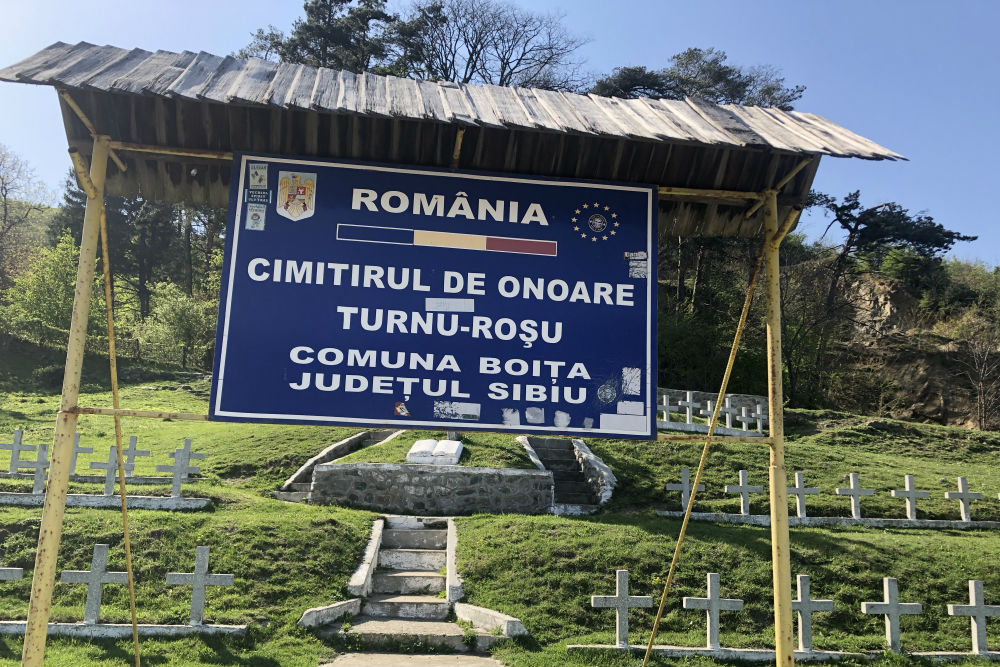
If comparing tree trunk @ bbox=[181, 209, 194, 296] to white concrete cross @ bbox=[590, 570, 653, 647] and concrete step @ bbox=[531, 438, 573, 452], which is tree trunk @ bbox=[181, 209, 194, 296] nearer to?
concrete step @ bbox=[531, 438, 573, 452]

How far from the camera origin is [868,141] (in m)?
4.89

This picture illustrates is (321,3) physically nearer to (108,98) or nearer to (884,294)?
(884,294)

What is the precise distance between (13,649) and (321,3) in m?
34.8

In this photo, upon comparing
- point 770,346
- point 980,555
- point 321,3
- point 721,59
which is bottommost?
point 980,555

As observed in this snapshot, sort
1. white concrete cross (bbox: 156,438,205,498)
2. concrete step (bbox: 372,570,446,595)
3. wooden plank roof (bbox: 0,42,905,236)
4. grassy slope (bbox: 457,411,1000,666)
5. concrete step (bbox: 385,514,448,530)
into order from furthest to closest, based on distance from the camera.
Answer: concrete step (bbox: 385,514,448,530), white concrete cross (bbox: 156,438,205,498), concrete step (bbox: 372,570,446,595), grassy slope (bbox: 457,411,1000,666), wooden plank roof (bbox: 0,42,905,236)

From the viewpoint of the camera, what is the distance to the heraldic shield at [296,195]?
16.5ft

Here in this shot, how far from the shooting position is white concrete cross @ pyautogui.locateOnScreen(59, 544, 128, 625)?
7.39 metres

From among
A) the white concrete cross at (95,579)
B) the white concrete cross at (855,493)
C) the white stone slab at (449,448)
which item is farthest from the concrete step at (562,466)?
the white concrete cross at (95,579)

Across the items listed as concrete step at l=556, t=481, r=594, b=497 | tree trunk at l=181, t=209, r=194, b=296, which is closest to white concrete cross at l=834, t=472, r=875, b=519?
concrete step at l=556, t=481, r=594, b=497

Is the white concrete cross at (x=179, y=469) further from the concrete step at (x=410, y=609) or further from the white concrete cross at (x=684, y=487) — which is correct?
the white concrete cross at (x=684, y=487)

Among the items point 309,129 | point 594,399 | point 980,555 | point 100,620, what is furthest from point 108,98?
point 980,555

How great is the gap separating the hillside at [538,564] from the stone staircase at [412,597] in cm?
40

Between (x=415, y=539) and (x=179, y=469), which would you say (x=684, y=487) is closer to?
(x=415, y=539)

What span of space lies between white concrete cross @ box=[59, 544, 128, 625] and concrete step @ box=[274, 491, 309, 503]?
4934 mm
